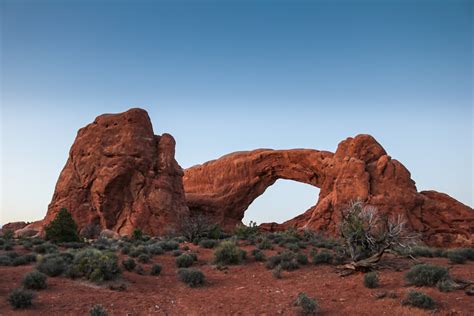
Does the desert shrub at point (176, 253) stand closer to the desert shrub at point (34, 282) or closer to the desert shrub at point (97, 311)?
the desert shrub at point (34, 282)

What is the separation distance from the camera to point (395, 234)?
1420 centimetres

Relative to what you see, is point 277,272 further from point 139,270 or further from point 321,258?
point 139,270

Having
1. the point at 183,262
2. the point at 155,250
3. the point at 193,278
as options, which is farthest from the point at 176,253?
the point at 193,278

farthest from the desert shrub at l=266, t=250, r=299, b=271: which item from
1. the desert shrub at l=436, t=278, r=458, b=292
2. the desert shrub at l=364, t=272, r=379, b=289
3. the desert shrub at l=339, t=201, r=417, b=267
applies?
the desert shrub at l=436, t=278, r=458, b=292

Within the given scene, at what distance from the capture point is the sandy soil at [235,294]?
10.9 metres

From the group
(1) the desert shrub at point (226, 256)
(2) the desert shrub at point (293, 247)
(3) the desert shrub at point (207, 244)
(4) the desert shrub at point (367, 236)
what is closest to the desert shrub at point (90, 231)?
(3) the desert shrub at point (207, 244)

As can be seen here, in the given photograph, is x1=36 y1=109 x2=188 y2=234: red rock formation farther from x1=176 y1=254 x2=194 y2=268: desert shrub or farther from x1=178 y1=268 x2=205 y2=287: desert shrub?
x1=178 y1=268 x2=205 y2=287: desert shrub

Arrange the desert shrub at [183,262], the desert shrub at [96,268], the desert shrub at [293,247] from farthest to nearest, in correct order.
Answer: the desert shrub at [293,247] → the desert shrub at [183,262] → the desert shrub at [96,268]

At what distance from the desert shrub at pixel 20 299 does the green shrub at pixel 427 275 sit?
1017cm

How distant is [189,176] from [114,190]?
46.6 ft

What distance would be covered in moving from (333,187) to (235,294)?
2637cm

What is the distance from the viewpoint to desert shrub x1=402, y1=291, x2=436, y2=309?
34.6 ft

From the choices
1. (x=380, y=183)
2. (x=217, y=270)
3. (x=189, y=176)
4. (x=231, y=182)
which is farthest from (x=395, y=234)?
(x=189, y=176)

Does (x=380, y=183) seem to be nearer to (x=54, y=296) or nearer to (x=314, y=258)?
(x=314, y=258)
